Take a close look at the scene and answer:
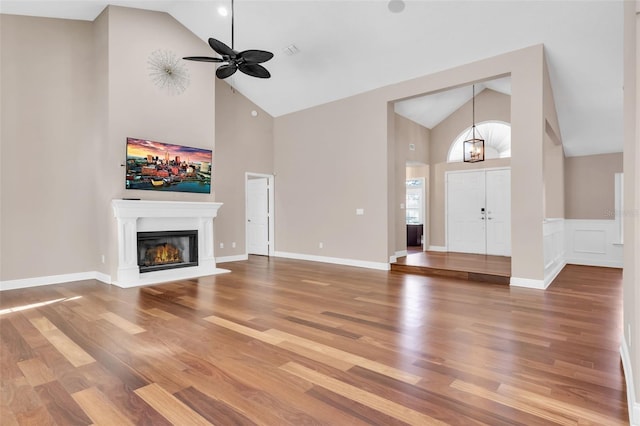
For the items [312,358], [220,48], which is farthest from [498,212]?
[312,358]

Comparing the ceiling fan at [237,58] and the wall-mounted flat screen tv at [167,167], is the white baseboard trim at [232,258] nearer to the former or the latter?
the wall-mounted flat screen tv at [167,167]

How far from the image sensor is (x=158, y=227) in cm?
582

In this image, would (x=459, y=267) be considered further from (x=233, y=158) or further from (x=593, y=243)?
(x=233, y=158)

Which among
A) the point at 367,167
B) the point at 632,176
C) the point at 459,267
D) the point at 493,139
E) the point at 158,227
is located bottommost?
the point at 459,267

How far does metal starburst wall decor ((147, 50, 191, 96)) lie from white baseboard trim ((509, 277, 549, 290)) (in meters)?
6.29

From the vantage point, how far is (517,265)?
525 cm

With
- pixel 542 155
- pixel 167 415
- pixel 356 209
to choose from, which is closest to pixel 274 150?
pixel 356 209

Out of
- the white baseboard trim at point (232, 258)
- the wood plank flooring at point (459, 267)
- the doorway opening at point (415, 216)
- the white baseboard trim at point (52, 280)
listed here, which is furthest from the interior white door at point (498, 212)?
the white baseboard trim at point (52, 280)

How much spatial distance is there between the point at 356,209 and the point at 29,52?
6011 millimetres

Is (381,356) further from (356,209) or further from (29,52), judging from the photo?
(29,52)

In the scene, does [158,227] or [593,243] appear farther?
[593,243]

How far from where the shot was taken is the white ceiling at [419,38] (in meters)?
4.68

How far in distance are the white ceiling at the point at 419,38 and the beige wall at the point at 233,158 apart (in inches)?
49.4

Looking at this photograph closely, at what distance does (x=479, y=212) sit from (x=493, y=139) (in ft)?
6.03
